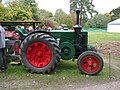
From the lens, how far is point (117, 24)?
68.2 metres

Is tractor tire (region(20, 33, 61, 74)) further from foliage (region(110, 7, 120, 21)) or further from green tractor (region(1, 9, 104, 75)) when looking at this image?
foliage (region(110, 7, 120, 21))

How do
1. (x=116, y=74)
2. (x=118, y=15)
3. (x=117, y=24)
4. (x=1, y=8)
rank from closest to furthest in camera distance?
1. (x=116, y=74)
2. (x=1, y=8)
3. (x=117, y=24)
4. (x=118, y=15)

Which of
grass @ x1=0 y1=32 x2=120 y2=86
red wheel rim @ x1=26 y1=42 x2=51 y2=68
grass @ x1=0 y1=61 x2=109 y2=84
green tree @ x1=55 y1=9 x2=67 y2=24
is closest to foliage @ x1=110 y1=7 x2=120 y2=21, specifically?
green tree @ x1=55 y1=9 x2=67 y2=24

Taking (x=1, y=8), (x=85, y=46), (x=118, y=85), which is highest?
(x=1, y=8)

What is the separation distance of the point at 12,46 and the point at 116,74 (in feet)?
12.3

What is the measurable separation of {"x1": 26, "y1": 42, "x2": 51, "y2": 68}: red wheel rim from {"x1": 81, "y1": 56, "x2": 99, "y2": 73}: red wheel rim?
1.10 m

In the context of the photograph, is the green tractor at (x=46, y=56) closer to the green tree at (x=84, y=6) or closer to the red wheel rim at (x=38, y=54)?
the red wheel rim at (x=38, y=54)

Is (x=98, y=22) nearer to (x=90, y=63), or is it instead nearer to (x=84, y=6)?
(x=84, y=6)

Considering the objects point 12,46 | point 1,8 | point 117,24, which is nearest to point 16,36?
point 12,46

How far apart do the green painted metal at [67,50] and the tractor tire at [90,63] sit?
0.56 m

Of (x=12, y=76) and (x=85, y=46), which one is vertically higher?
(x=85, y=46)

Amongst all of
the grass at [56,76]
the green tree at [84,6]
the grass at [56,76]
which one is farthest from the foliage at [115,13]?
the grass at [56,76]

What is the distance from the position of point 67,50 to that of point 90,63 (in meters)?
0.96

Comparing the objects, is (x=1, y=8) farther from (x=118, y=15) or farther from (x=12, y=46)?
(x=118, y=15)
